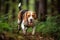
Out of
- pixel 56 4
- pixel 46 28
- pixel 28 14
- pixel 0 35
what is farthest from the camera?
pixel 56 4

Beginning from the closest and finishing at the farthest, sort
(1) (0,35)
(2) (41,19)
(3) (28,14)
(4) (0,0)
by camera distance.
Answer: (1) (0,35)
(3) (28,14)
(2) (41,19)
(4) (0,0)

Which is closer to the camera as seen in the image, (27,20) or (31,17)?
(31,17)

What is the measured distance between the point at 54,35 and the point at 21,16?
2.02m

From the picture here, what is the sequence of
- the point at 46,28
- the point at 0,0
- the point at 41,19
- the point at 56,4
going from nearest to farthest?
the point at 46,28 < the point at 41,19 < the point at 56,4 < the point at 0,0

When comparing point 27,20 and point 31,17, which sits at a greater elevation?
point 31,17

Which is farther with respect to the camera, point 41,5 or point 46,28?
point 41,5

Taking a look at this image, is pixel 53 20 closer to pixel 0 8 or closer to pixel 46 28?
pixel 46 28

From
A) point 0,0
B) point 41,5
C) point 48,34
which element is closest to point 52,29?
point 48,34

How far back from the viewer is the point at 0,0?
27344 millimetres

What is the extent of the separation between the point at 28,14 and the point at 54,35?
1.85 metres

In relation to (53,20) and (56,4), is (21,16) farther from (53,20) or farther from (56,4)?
(56,4)

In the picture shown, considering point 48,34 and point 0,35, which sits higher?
point 0,35

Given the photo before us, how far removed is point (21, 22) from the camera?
12.2 m

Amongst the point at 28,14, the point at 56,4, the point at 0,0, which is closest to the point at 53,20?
the point at 28,14
